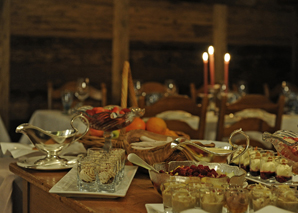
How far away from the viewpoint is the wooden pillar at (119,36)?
426 cm

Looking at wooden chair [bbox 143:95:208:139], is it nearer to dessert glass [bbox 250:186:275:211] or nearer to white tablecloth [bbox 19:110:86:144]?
white tablecloth [bbox 19:110:86:144]

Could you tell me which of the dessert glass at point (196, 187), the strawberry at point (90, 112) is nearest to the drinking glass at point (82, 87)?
the strawberry at point (90, 112)

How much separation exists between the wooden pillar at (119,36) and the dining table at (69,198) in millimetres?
3184

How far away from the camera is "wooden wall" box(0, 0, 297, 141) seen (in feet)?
13.8

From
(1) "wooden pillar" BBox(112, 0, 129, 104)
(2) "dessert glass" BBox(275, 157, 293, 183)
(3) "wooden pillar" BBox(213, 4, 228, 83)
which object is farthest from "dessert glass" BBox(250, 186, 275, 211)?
(3) "wooden pillar" BBox(213, 4, 228, 83)

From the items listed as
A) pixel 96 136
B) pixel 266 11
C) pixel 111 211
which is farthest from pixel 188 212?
pixel 266 11

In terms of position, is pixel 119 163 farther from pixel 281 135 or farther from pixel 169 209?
pixel 281 135

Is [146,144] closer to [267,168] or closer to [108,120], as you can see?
[108,120]

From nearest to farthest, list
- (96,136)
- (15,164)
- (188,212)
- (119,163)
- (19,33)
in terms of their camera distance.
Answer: (188,212) → (119,163) → (15,164) → (96,136) → (19,33)

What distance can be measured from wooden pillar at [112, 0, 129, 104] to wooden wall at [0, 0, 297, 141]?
0.02 meters

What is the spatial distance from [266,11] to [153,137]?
4.98 meters

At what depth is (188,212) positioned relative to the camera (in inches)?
28.5

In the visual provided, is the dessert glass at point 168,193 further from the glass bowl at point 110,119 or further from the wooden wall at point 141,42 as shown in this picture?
the wooden wall at point 141,42

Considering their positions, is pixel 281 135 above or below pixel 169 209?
above
